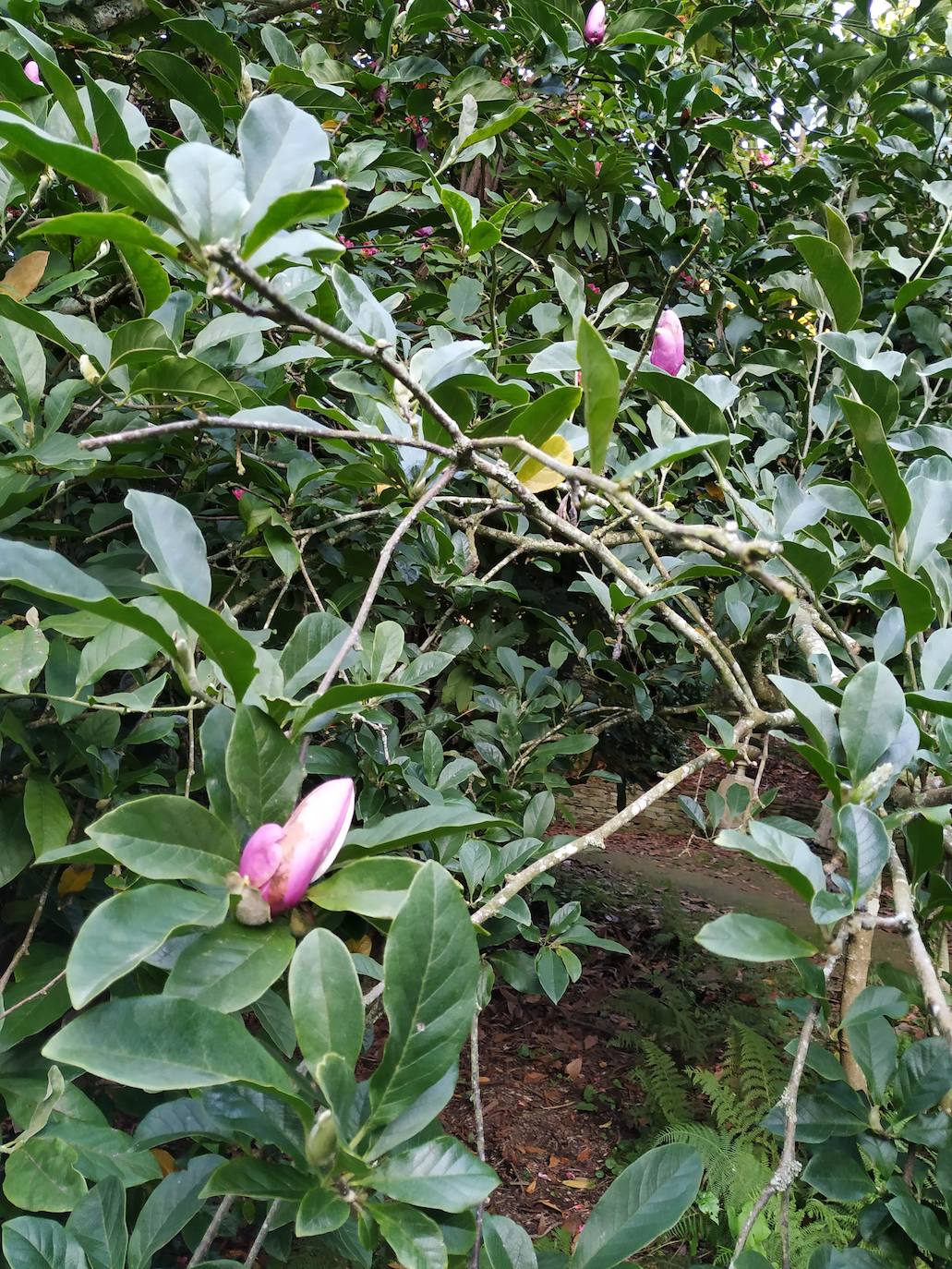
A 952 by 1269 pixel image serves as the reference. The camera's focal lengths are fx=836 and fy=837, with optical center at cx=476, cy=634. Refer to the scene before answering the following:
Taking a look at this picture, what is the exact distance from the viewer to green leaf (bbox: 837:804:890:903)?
1.52 feet

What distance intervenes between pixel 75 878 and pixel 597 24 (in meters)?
1.55

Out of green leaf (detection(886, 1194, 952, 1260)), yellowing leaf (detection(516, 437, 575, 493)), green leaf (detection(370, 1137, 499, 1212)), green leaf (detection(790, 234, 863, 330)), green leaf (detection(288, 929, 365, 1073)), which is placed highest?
green leaf (detection(790, 234, 863, 330))

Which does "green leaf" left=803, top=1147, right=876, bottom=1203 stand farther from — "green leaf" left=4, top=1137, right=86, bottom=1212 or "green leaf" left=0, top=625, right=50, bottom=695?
"green leaf" left=0, top=625, right=50, bottom=695

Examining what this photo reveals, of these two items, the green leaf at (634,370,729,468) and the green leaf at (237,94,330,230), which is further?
the green leaf at (634,370,729,468)

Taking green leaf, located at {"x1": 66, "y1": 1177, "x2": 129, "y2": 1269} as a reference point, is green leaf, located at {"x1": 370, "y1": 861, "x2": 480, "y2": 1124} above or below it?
above

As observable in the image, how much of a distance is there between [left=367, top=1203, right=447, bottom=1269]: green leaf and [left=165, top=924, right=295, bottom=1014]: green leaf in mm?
123

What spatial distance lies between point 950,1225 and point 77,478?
103 cm

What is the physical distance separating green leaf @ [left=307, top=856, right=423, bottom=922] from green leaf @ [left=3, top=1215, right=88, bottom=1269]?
301mm

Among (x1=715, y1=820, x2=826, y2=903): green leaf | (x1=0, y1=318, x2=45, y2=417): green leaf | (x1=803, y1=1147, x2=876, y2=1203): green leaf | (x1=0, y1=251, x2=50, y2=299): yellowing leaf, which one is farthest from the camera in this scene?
(x1=0, y1=251, x2=50, y2=299): yellowing leaf

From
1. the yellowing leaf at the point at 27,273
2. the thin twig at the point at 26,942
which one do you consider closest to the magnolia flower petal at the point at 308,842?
the thin twig at the point at 26,942

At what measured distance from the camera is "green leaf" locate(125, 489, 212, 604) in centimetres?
49

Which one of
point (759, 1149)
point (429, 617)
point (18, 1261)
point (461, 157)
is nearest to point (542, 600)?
point (429, 617)

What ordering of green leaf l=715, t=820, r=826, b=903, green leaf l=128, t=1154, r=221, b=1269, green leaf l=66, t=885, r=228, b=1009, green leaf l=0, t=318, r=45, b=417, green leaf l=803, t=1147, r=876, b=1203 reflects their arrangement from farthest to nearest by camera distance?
green leaf l=0, t=318, r=45, b=417 < green leaf l=803, t=1147, r=876, b=1203 < green leaf l=128, t=1154, r=221, b=1269 < green leaf l=715, t=820, r=826, b=903 < green leaf l=66, t=885, r=228, b=1009

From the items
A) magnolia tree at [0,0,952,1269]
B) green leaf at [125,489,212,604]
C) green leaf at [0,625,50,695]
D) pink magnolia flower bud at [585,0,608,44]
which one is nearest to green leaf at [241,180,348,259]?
magnolia tree at [0,0,952,1269]
